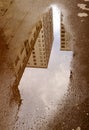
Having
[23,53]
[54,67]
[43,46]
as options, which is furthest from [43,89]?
[43,46]

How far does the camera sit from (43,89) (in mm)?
5000

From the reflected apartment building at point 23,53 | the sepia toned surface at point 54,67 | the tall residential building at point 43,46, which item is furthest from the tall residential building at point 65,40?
the reflected apartment building at point 23,53

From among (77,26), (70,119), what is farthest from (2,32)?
(70,119)

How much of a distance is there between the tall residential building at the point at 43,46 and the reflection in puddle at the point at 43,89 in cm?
16

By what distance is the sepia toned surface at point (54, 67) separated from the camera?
167 inches

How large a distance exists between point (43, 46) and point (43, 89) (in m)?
1.73

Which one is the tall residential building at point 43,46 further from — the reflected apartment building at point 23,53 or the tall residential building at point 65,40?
the tall residential building at point 65,40

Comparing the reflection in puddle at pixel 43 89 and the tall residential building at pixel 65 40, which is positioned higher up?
the tall residential building at pixel 65 40

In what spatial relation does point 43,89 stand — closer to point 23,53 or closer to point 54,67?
point 54,67

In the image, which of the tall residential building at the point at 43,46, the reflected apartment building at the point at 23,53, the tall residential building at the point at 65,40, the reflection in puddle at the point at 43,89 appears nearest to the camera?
the reflection in puddle at the point at 43,89

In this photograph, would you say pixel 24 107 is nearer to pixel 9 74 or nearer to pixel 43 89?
pixel 43 89

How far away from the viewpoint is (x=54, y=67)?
5645 mm

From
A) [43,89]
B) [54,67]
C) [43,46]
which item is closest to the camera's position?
[43,89]

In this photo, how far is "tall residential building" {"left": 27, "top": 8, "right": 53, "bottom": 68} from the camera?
19.0 feet
